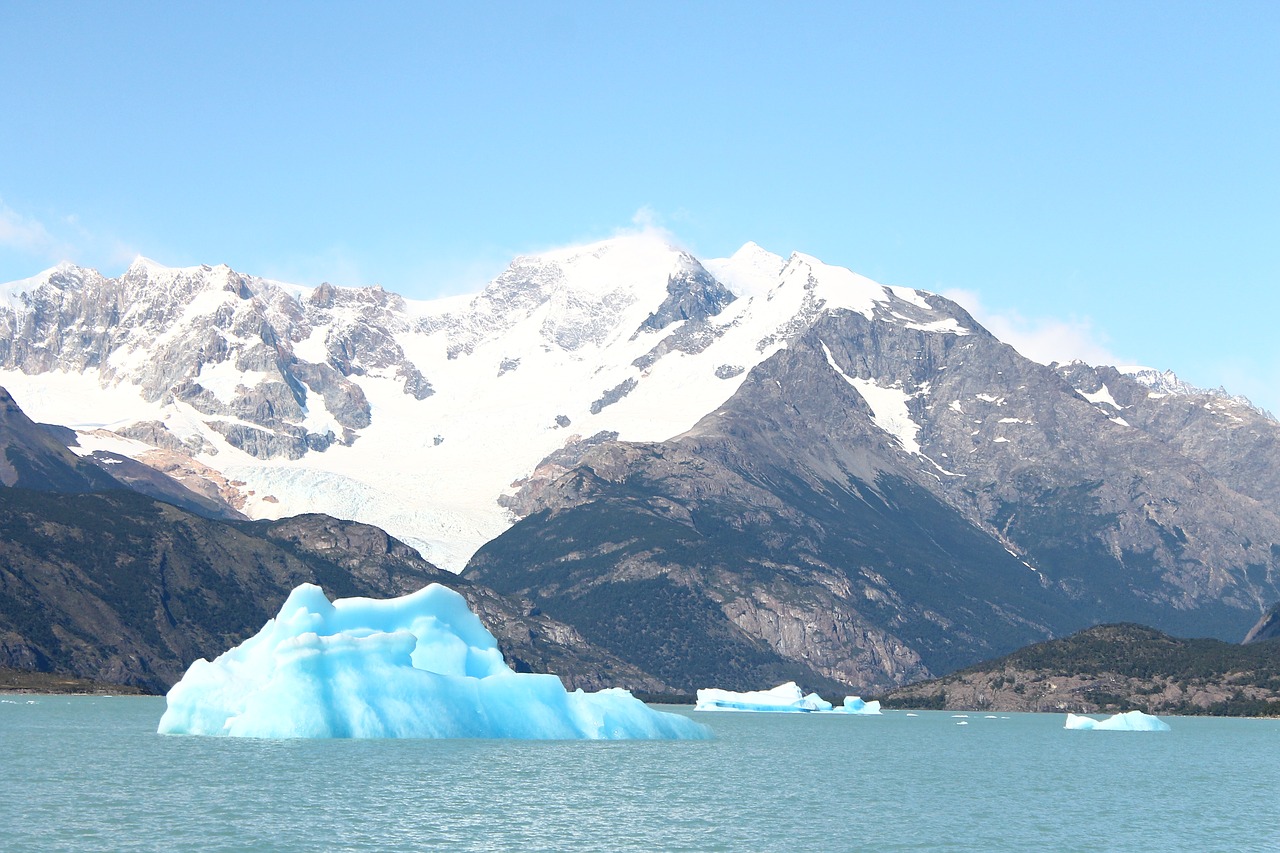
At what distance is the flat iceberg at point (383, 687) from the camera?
14562 centimetres

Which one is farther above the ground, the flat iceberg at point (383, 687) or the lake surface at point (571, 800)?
the flat iceberg at point (383, 687)

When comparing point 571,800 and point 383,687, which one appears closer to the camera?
point 571,800

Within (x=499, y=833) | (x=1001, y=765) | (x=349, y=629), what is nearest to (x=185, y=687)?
(x=349, y=629)

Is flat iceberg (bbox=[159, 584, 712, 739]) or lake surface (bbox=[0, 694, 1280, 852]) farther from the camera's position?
flat iceberg (bbox=[159, 584, 712, 739])

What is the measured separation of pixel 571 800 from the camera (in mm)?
118188

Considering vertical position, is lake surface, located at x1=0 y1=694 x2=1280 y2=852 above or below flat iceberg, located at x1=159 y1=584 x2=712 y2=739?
below

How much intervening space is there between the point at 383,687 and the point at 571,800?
34.6m

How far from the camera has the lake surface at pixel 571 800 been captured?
97.3m

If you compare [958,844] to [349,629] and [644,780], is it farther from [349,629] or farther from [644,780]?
[349,629]

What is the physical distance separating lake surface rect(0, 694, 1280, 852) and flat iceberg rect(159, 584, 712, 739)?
2.97 meters

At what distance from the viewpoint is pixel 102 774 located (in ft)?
414

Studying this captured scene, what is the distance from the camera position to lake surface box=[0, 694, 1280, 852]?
97312 millimetres

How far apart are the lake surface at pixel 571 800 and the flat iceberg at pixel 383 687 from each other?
2971 mm

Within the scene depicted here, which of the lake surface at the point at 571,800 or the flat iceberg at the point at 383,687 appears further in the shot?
the flat iceberg at the point at 383,687
